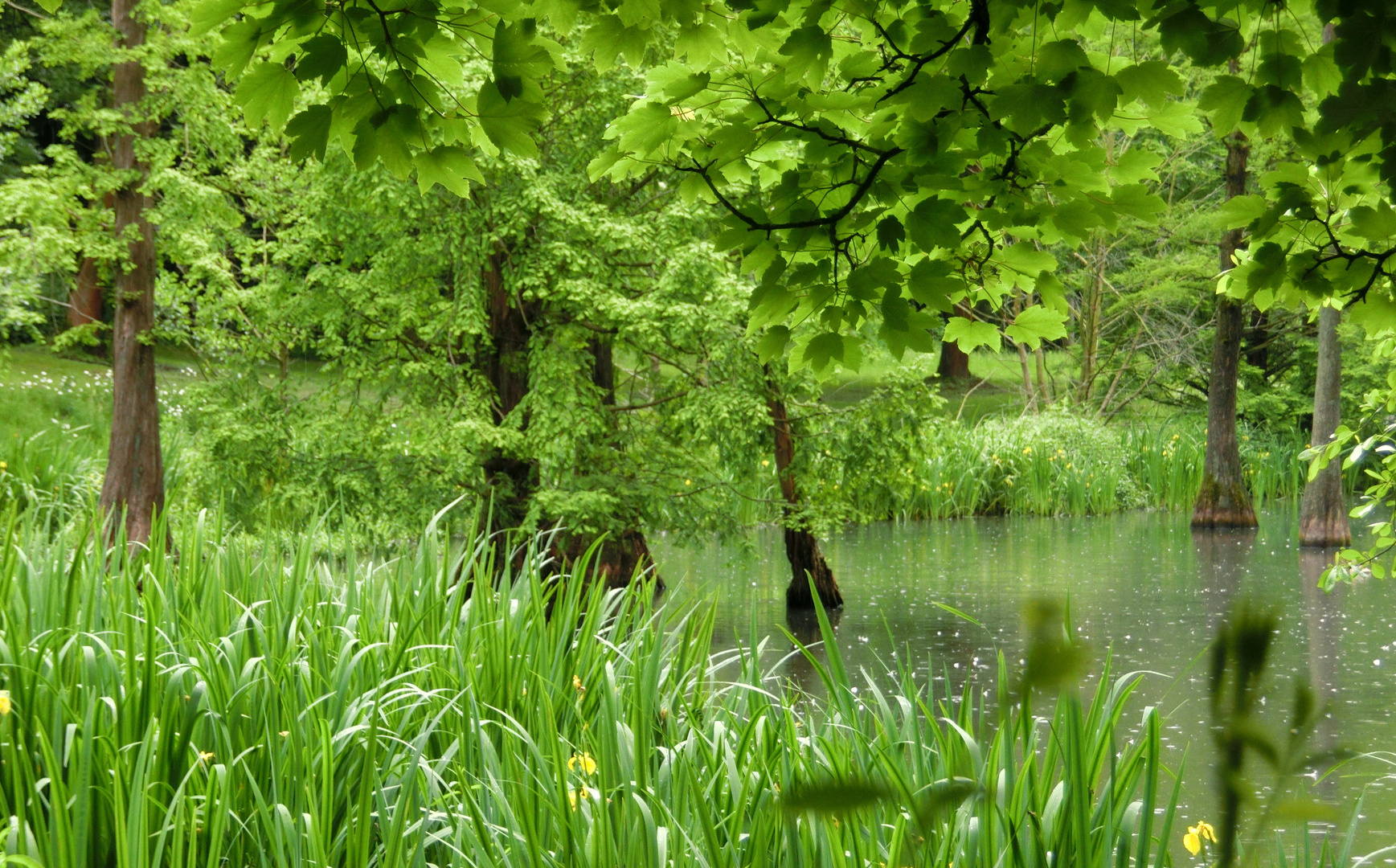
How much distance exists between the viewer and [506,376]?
7578mm

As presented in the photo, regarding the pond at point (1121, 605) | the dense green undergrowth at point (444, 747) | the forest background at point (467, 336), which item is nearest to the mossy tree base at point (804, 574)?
the pond at point (1121, 605)

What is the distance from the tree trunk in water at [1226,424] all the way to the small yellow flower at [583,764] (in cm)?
1215

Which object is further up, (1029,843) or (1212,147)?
(1212,147)

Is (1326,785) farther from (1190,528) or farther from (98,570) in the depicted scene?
(1190,528)

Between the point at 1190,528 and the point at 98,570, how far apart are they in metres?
12.5

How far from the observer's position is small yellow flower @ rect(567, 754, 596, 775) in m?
2.43

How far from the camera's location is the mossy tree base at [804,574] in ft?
28.3

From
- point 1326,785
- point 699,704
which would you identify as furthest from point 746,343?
point 699,704

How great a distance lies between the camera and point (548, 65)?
172 centimetres

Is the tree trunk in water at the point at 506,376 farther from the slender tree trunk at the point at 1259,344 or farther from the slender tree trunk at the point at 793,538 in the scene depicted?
the slender tree trunk at the point at 1259,344

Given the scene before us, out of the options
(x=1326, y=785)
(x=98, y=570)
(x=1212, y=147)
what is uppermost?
(x=1212, y=147)

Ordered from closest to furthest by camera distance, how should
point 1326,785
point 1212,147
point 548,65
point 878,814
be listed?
point 548,65 < point 878,814 < point 1326,785 < point 1212,147

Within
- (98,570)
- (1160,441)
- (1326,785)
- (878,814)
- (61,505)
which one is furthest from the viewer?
(1160,441)

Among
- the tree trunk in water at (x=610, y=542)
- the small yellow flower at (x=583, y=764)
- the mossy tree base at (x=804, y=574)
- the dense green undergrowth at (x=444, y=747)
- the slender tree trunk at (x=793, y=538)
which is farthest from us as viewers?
the mossy tree base at (x=804, y=574)
